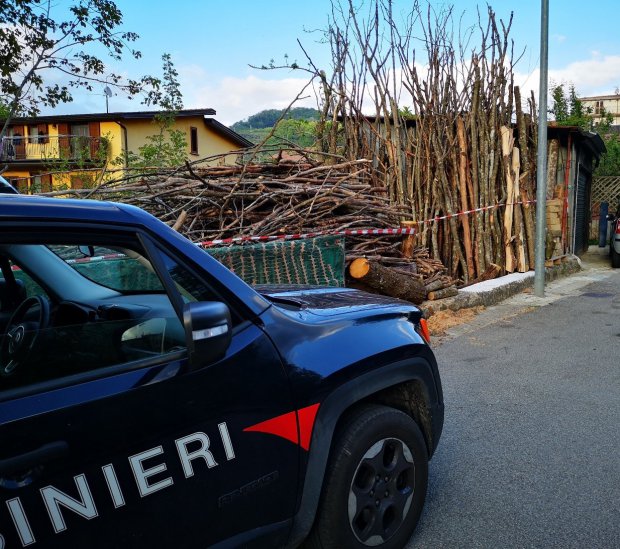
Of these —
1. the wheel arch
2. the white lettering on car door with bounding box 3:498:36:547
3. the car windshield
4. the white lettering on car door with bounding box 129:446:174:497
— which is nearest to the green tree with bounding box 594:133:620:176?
the wheel arch

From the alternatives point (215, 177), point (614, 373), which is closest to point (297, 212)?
point (215, 177)

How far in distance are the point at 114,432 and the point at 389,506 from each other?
1.45 metres

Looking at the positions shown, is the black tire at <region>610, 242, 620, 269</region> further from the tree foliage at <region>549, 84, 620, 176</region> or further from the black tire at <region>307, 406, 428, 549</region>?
the black tire at <region>307, 406, 428, 549</region>

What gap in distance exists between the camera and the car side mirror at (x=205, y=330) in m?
1.96

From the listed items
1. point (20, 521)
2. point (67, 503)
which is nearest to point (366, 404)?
point (67, 503)

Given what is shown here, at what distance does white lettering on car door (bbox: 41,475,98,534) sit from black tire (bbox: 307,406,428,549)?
105 centimetres

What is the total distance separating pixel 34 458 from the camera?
1.63 meters

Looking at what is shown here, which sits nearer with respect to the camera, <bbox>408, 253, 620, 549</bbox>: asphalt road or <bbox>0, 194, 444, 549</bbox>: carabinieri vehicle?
<bbox>0, 194, 444, 549</bbox>: carabinieri vehicle

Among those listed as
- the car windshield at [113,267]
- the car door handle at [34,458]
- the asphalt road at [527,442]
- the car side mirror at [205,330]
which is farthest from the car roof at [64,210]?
the asphalt road at [527,442]

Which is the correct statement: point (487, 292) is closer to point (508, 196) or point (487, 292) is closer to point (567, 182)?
point (508, 196)

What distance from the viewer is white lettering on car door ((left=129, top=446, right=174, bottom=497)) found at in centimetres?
184

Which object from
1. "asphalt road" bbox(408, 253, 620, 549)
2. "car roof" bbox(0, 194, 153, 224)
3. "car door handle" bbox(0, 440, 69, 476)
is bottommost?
"asphalt road" bbox(408, 253, 620, 549)

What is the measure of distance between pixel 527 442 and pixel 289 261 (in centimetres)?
354

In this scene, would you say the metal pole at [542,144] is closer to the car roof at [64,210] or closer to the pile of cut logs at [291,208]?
the pile of cut logs at [291,208]
